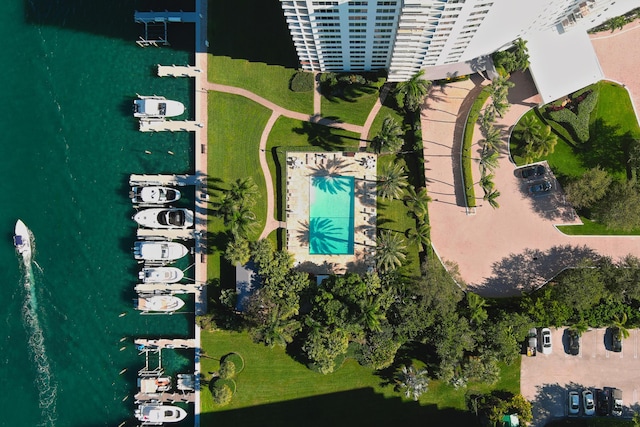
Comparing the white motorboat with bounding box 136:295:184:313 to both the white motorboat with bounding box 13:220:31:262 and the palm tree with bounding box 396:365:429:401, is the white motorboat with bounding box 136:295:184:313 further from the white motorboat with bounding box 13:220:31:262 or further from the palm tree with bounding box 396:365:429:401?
the palm tree with bounding box 396:365:429:401

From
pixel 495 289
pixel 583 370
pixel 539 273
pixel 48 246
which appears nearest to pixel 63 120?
pixel 48 246

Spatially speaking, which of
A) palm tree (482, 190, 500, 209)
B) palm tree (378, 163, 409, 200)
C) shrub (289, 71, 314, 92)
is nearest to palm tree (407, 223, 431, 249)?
palm tree (378, 163, 409, 200)

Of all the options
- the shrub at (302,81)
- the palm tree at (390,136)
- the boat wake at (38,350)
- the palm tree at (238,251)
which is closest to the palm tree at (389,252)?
the palm tree at (390,136)

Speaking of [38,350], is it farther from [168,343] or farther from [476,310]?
[476,310]

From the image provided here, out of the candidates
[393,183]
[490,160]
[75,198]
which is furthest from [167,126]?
[490,160]

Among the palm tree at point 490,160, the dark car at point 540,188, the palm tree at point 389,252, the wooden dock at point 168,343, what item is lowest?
the wooden dock at point 168,343

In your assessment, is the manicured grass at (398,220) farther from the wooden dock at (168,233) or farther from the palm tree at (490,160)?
the wooden dock at (168,233)

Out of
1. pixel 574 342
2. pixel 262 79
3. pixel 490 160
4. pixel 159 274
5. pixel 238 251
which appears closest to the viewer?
pixel 490 160
